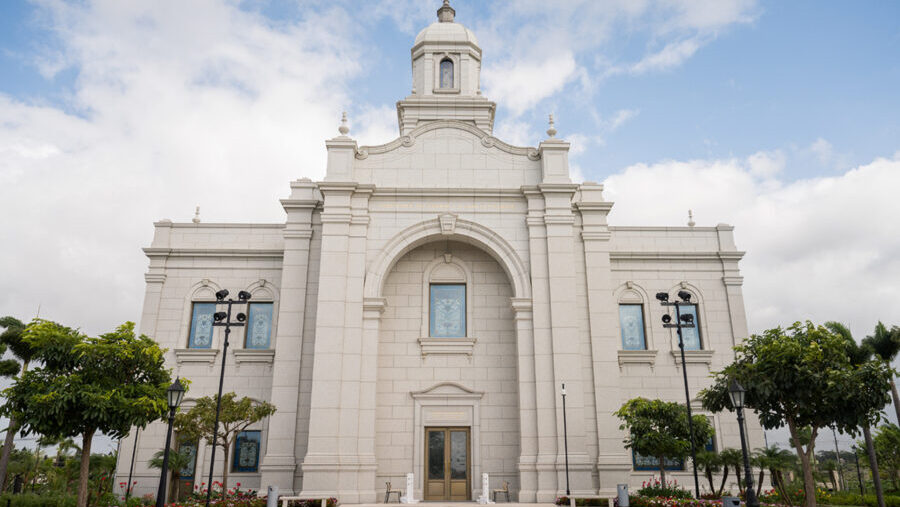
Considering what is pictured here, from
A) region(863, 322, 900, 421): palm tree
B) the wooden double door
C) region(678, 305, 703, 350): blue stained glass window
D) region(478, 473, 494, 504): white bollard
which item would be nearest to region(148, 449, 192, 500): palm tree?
the wooden double door

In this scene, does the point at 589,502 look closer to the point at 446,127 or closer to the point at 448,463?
the point at 448,463

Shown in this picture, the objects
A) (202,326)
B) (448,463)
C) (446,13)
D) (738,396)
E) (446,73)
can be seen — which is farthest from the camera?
(446,13)

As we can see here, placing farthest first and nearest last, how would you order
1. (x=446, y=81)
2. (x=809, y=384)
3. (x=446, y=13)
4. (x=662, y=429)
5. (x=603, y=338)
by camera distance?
(x=446, y=13)
(x=446, y=81)
(x=603, y=338)
(x=662, y=429)
(x=809, y=384)

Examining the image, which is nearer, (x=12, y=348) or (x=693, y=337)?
(x=12, y=348)

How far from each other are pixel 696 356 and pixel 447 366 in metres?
9.83

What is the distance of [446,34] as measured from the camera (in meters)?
28.0

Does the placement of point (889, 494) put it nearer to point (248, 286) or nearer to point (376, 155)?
point (376, 155)

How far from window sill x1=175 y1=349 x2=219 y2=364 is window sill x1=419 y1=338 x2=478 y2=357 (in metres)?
7.96

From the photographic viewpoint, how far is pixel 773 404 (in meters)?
15.2

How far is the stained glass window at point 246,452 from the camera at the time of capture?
68.7 feet

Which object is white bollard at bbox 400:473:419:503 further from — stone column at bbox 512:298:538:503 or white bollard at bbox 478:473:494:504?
stone column at bbox 512:298:538:503

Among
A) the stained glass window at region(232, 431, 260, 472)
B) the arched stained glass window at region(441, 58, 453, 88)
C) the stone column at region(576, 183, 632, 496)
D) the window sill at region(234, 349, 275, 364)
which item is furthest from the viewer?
the arched stained glass window at region(441, 58, 453, 88)

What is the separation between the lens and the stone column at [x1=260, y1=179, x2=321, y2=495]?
62.5ft

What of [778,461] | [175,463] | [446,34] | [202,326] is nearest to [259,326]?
[202,326]
